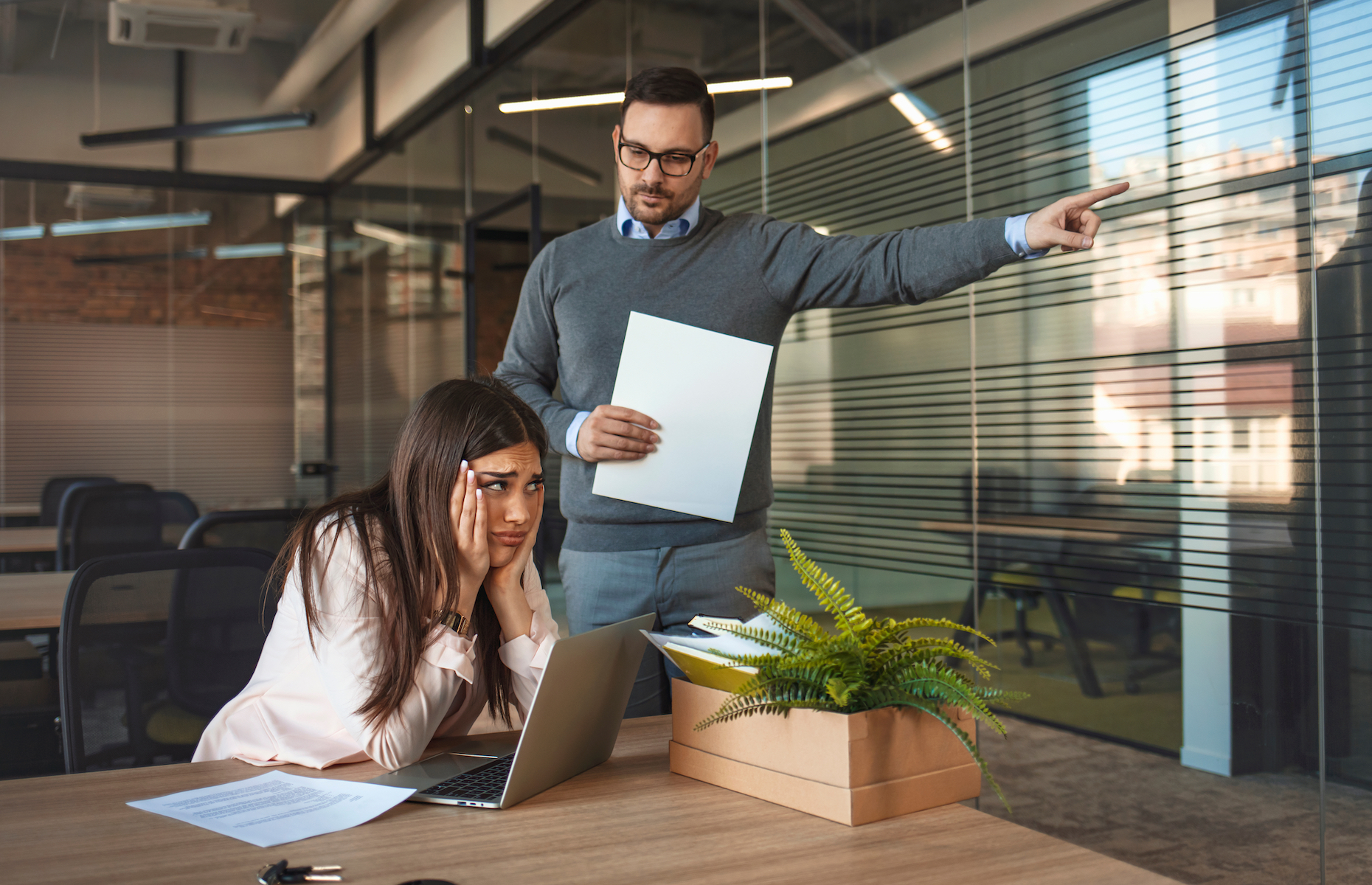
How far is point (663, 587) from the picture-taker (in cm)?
191

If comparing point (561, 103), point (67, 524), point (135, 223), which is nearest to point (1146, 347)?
point (561, 103)

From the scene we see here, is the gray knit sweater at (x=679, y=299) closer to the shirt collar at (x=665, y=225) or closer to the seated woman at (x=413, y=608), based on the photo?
the shirt collar at (x=665, y=225)

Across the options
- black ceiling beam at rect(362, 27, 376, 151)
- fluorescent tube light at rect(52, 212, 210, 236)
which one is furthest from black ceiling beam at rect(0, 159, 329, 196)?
black ceiling beam at rect(362, 27, 376, 151)

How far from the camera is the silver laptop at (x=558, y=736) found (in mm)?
1178

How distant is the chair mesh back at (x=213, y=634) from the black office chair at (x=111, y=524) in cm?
230

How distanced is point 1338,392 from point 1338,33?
2.35ft

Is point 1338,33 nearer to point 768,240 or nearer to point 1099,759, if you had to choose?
point 768,240

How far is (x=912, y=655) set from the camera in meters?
1.18

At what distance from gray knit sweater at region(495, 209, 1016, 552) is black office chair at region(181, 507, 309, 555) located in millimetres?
A: 1383

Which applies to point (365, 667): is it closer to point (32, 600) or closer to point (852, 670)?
point (852, 670)

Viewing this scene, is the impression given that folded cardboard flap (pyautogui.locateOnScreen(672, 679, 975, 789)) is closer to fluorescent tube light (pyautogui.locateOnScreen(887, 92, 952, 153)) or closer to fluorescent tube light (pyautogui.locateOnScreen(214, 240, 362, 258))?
fluorescent tube light (pyautogui.locateOnScreen(887, 92, 952, 153))

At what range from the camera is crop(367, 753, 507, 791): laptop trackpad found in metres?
1.28

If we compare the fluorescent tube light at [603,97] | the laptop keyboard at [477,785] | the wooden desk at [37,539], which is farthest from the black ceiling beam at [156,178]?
the laptop keyboard at [477,785]

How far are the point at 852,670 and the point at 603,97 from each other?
406cm
